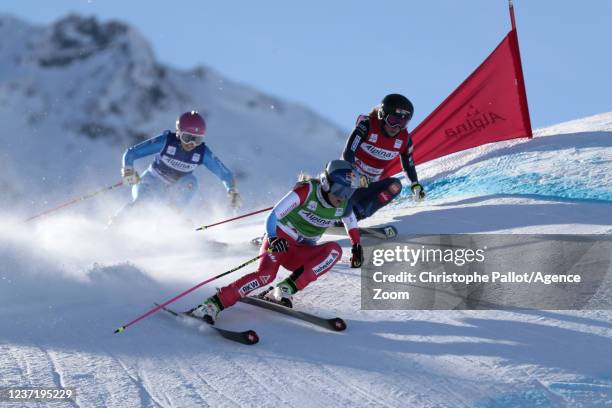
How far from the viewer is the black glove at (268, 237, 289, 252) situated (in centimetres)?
510

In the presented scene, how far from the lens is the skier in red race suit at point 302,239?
5.06 metres

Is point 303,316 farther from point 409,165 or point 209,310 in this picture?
point 409,165

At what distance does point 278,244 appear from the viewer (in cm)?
511

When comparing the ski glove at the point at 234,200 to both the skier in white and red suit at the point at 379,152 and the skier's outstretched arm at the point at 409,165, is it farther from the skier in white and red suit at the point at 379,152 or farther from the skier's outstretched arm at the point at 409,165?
the skier's outstretched arm at the point at 409,165

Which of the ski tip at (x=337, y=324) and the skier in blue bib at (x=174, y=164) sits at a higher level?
the skier in blue bib at (x=174, y=164)

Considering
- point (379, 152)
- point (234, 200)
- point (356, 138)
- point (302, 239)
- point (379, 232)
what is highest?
point (356, 138)

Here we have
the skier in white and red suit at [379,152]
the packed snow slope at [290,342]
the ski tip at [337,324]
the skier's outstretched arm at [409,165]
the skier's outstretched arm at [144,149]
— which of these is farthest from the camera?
the skier's outstretched arm at [144,149]

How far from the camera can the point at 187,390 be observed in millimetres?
3863

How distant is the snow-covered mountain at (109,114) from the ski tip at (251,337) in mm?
97327

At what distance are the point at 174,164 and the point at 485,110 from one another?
168 inches

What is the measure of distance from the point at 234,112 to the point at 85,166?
24872 mm

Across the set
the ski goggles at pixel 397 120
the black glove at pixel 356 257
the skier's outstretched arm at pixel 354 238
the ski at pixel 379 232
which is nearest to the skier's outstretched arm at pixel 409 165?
the ski goggles at pixel 397 120

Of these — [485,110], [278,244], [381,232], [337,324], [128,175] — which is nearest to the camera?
[337,324]

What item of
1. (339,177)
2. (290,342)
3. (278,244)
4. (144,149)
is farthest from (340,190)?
(144,149)
